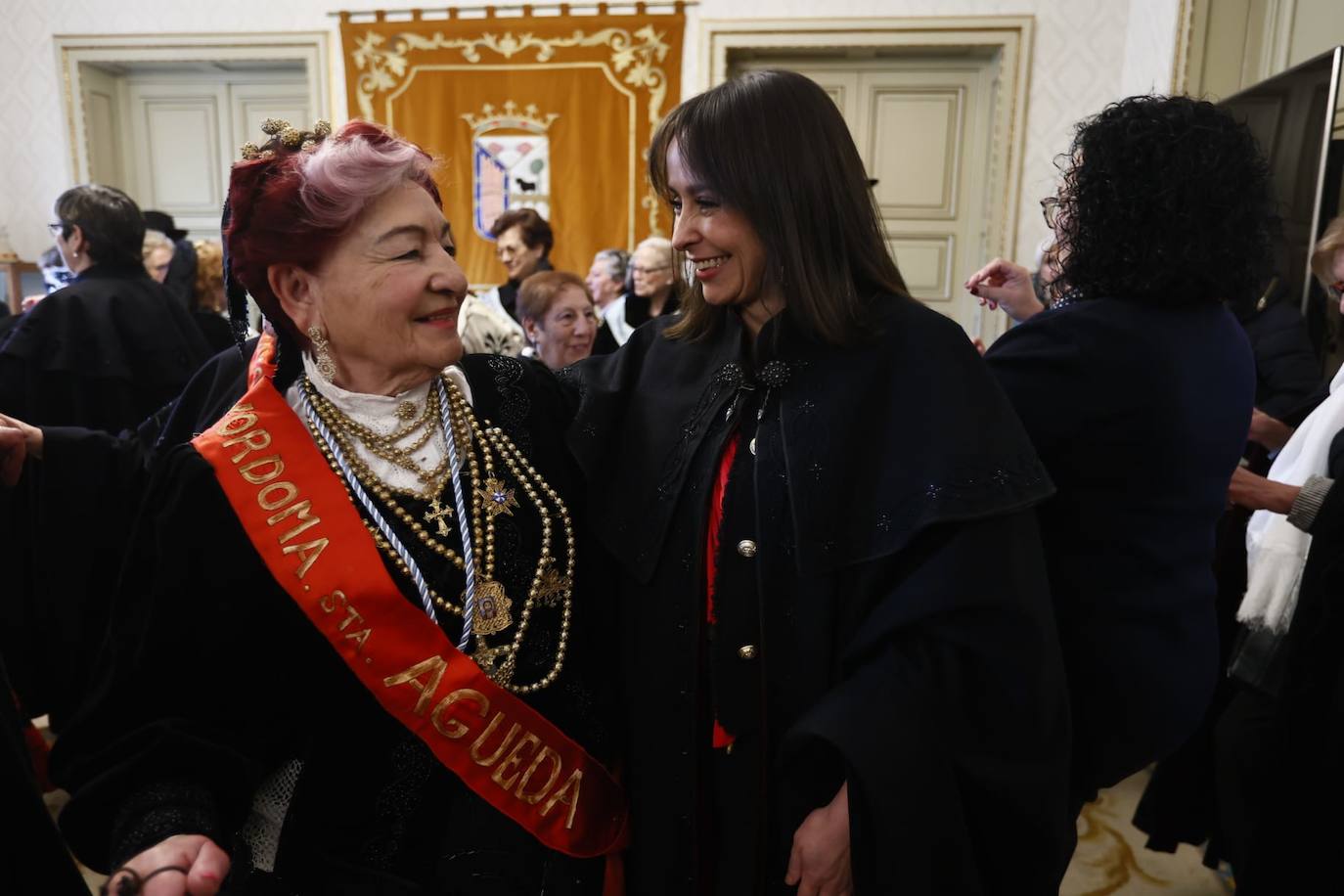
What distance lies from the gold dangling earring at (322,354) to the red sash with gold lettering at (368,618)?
6cm

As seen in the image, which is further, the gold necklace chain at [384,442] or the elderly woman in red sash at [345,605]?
the gold necklace chain at [384,442]

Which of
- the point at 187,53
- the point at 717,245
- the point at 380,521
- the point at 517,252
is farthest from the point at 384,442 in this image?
the point at 187,53

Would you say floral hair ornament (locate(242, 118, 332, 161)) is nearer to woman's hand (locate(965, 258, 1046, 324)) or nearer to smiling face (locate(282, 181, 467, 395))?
smiling face (locate(282, 181, 467, 395))

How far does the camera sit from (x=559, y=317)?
8.98ft

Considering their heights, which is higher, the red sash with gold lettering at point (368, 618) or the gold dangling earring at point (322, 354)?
the gold dangling earring at point (322, 354)

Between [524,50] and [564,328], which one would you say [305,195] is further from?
[524,50]

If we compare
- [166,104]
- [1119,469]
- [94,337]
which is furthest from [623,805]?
[166,104]

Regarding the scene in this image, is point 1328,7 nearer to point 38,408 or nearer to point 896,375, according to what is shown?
point 896,375

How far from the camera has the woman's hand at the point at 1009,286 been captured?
5.91 feet

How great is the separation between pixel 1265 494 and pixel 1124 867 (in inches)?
47.4

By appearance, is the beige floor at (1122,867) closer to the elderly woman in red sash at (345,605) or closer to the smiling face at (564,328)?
the elderly woman in red sash at (345,605)

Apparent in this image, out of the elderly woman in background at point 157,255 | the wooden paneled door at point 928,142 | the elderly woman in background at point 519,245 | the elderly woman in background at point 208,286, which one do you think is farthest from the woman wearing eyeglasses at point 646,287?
the wooden paneled door at point 928,142

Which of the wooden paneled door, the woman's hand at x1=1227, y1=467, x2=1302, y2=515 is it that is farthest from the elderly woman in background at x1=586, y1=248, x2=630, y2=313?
the woman's hand at x1=1227, y1=467, x2=1302, y2=515

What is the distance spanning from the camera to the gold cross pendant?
3.89ft
